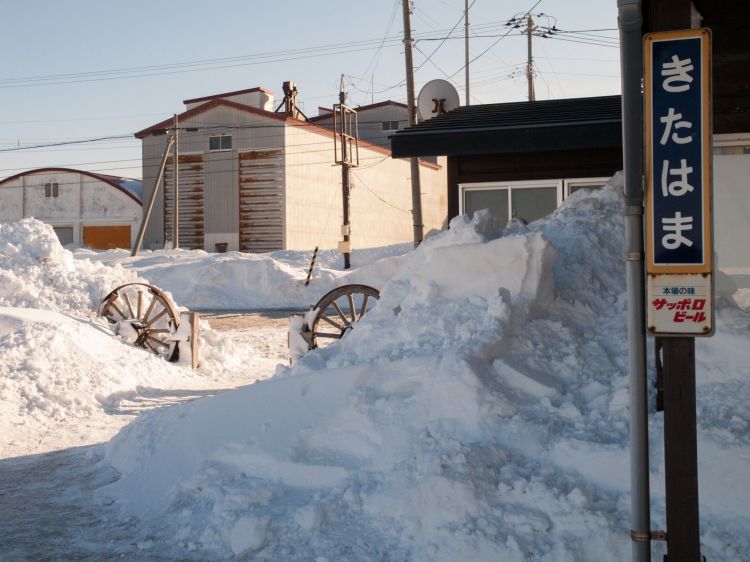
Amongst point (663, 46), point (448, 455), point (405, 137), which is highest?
point (405, 137)

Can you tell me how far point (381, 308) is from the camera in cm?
767

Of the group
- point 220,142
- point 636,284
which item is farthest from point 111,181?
point 636,284

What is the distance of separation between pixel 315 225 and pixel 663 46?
3156 centimetres

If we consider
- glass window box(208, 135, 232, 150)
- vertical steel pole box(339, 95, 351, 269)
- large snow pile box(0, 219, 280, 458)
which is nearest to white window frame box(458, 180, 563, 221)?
large snow pile box(0, 219, 280, 458)

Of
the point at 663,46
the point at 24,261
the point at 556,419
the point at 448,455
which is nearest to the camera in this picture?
the point at 663,46

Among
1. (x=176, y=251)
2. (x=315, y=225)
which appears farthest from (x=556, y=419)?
(x=315, y=225)

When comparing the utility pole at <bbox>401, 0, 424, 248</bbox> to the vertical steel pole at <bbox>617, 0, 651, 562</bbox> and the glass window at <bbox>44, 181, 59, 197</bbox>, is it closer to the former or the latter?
the vertical steel pole at <bbox>617, 0, 651, 562</bbox>

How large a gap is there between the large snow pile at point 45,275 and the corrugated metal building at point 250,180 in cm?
1812

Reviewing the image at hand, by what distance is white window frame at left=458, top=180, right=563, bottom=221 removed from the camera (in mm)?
10703

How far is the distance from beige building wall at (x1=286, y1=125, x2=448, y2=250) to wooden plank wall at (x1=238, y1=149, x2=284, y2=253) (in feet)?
1.42

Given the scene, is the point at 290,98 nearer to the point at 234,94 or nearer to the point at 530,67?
the point at 234,94

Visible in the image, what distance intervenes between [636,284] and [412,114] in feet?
52.1

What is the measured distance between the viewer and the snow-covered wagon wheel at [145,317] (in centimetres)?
1150

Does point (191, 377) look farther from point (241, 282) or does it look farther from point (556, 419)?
point (241, 282)
